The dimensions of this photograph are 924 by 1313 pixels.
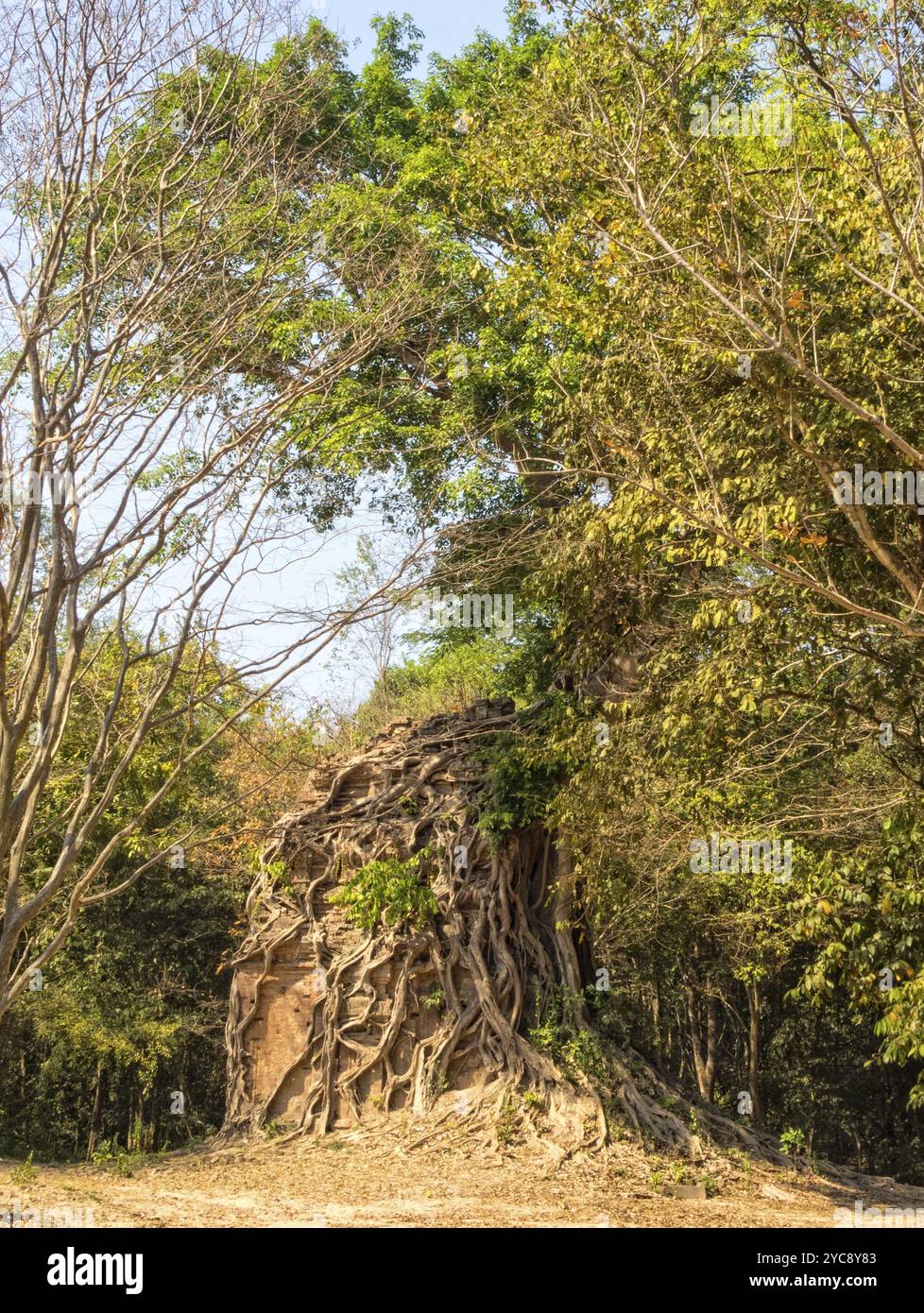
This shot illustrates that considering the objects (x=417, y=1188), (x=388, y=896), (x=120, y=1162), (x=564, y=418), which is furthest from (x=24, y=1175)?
(x=564, y=418)

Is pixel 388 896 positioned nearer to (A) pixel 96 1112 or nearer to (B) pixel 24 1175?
(B) pixel 24 1175

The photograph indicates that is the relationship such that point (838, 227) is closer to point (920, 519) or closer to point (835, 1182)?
point (920, 519)

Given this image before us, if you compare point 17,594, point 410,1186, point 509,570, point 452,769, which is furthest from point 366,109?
point 410,1186

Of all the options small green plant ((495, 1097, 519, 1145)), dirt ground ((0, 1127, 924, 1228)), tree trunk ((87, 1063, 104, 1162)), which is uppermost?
small green plant ((495, 1097, 519, 1145))

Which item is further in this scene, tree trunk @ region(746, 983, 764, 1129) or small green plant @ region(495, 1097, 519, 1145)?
tree trunk @ region(746, 983, 764, 1129)

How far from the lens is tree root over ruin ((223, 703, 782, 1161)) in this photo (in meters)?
12.0

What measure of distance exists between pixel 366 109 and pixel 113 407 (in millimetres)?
9275

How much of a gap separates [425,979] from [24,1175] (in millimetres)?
4215

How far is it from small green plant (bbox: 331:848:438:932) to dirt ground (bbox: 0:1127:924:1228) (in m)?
2.07

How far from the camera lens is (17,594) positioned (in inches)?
255

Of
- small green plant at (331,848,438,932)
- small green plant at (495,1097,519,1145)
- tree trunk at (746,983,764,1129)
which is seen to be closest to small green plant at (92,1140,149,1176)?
small green plant at (331,848,438,932)

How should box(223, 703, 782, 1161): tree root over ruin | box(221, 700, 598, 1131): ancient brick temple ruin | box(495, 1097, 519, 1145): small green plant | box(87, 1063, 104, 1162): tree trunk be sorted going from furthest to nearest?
box(87, 1063, 104, 1162): tree trunk, box(221, 700, 598, 1131): ancient brick temple ruin, box(223, 703, 782, 1161): tree root over ruin, box(495, 1097, 519, 1145): small green plant

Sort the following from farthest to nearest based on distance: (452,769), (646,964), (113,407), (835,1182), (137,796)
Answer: (646,964), (137,796), (452,769), (835,1182), (113,407)

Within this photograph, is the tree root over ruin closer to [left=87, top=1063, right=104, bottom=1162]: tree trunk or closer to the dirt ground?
the dirt ground
